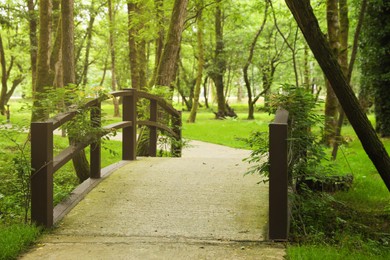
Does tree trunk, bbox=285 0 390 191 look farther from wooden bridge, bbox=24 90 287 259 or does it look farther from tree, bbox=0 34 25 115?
tree, bbox=0 34 25 115

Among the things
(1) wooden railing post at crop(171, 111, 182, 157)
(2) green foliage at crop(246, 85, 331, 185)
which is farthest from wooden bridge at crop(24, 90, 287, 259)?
(1) wooden railing post at crop(171, 111, 182, 157)

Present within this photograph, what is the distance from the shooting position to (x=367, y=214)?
702 cm

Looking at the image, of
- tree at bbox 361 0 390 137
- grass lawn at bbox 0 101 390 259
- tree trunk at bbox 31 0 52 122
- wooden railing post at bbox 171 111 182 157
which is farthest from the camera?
Answer: tree at bbox 361 0 390 137

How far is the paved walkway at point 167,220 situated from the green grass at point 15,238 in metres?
0.10

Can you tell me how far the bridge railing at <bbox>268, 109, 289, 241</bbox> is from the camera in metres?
4.99

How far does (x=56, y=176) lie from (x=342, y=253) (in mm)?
7416

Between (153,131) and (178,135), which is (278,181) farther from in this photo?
(178,135)

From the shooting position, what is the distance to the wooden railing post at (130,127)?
900 cm

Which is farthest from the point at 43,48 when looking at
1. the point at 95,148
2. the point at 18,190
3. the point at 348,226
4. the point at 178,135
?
the point at 348,226

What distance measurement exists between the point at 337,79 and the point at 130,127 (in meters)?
4.73

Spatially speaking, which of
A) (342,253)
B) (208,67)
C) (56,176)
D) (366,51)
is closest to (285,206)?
(342,253)

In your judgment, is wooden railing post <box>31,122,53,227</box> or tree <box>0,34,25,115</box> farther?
tree <box>0,34,25,115</box>

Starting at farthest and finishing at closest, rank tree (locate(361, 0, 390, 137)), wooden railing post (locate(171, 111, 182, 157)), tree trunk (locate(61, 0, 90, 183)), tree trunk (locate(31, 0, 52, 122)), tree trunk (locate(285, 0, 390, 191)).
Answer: tree (locate(361, 0, 390, 137)), tree trunk (locate(31, 0, 52, 122)), wooden railing post (locate(171, 111, 182, 157)), tree trunk (locate(61, 0, 90, 183)), tree trunk (locate(285, 0, 390, 191))

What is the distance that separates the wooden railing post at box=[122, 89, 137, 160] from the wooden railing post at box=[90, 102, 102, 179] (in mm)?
1919
